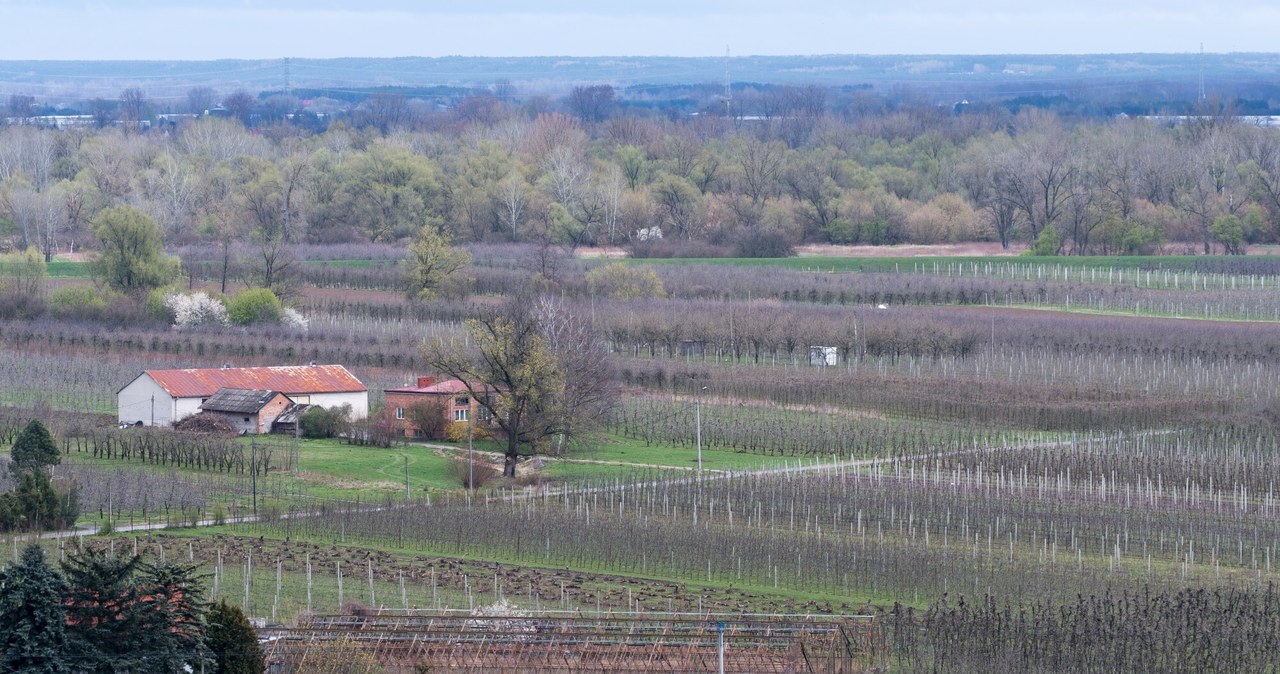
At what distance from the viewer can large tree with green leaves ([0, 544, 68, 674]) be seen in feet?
64.0

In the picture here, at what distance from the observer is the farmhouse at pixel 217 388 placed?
44156mm

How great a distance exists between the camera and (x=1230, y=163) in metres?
98.6

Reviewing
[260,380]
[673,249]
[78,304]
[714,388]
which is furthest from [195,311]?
[673,249]

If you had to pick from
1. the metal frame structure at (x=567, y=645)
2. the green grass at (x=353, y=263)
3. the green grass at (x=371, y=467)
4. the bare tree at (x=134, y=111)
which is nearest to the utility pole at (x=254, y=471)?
the green grass at (x=371, y=467)

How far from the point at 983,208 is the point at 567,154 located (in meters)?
21.3

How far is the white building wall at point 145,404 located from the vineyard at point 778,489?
73 centimetres

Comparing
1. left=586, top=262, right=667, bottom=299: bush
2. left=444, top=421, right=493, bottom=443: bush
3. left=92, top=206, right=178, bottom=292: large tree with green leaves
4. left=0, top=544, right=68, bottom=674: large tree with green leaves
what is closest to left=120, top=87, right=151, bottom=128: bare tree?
left=92, top=206, right=178, bottom=292: large tree with green leaves

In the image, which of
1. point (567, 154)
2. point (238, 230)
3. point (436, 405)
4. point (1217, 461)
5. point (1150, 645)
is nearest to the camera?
point (1150, 645)

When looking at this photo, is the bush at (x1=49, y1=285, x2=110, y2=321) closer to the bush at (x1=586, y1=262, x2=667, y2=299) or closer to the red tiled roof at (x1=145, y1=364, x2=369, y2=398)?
the bush at (x1=586, y1=262, x2=667, y2=299)

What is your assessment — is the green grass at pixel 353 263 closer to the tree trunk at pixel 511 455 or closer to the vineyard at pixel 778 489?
the vineyard at pixel 778 489

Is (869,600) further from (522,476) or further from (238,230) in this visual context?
(238,230)

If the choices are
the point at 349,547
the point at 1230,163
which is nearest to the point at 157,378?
the point at 349,547

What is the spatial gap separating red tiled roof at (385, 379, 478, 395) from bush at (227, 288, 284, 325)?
18.0 metres

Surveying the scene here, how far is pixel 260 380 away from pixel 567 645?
884 inches
